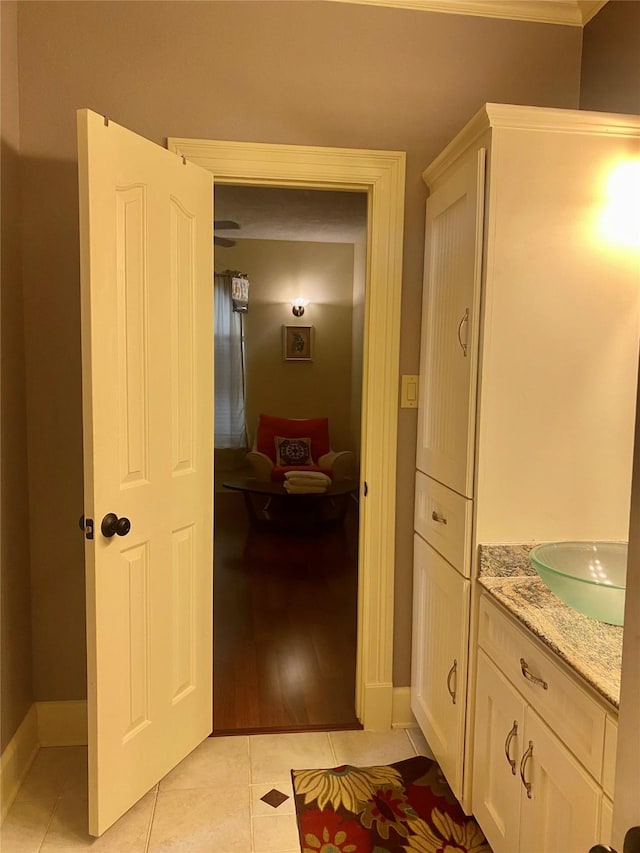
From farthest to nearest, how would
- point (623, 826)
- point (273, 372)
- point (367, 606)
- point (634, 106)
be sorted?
point (273, 372), point (367, 606), point (634, 106), point (623, 826)

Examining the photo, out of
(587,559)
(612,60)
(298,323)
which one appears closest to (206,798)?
(587,559)

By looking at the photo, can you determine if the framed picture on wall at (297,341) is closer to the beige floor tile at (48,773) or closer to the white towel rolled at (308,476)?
the white towel rolled at (308,476)

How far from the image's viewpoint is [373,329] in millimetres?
2408

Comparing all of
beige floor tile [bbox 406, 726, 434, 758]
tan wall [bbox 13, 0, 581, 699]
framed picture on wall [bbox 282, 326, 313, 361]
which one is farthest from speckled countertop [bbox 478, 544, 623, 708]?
framed picture on wall [bbox 282, 326, 313, 361]

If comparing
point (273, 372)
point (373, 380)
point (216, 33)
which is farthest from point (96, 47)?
point (273, 372)

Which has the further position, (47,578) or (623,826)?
(47,578)

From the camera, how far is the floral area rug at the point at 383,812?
1.90 meters

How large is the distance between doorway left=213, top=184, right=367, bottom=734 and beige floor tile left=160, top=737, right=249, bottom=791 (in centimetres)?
9

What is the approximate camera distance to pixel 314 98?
7.57 feet

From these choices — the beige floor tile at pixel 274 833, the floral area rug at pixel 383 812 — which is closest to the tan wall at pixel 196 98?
the beige floor tile at pixel 274 833

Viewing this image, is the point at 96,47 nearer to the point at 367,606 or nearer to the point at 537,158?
the point at 537,158

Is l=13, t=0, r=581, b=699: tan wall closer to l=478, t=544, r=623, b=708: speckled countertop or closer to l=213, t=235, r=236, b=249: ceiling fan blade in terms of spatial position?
l=478, t=544, r=623, b=708: speckled countertop

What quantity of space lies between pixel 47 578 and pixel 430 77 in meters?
2.35

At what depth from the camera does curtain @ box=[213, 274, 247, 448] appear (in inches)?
261
